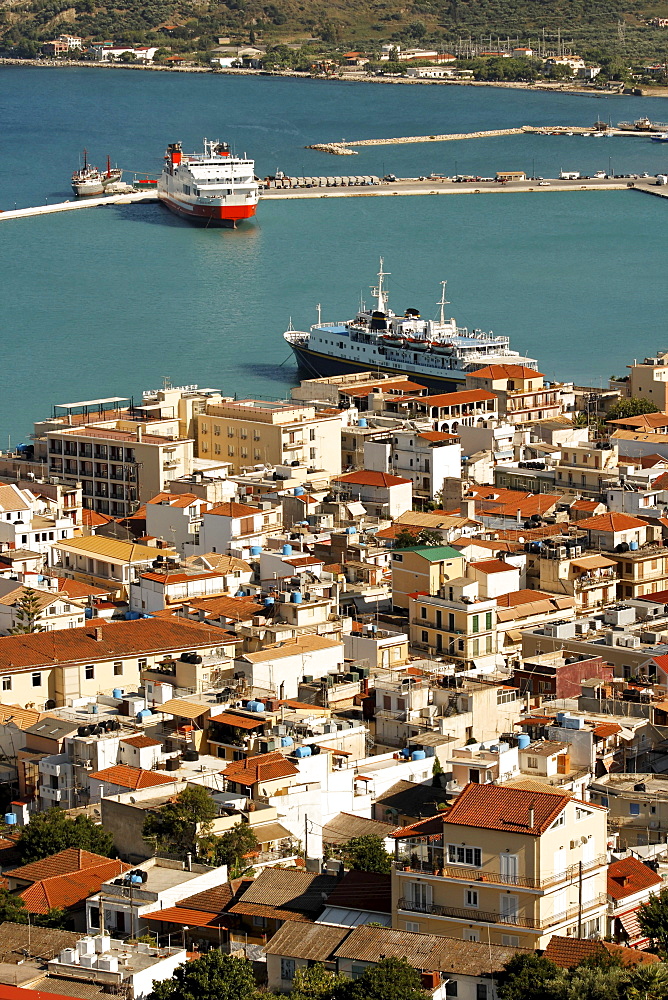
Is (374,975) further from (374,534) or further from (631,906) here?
(374,534)

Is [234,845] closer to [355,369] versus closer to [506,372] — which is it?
[506,372]

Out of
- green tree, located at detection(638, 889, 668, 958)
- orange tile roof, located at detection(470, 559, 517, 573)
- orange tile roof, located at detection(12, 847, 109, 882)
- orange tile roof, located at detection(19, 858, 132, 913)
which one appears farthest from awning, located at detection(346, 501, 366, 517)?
green tree, located at detection(638, 889, 668, 958)

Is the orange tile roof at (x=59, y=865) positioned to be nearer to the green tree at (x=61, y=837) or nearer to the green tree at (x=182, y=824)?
the green tree at (x=61, y=837)

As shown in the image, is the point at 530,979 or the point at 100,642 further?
the point at 100,642

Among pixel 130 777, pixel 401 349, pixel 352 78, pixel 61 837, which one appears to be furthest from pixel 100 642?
pixel 352 78

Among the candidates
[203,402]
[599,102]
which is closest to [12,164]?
[599,102]

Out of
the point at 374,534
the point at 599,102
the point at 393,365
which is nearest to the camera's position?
the point at 374,534
